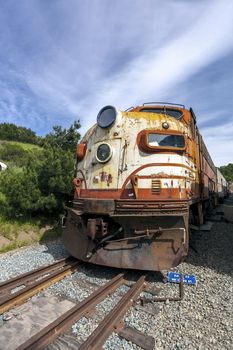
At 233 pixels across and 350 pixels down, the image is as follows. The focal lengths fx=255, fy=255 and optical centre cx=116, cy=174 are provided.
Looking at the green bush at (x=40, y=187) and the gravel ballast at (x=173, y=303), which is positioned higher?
the green bush at (x=40, y=187)

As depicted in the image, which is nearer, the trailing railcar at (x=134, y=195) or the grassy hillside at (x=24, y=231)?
the trailing railcar at (x=134, y=195)

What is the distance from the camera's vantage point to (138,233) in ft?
17.2

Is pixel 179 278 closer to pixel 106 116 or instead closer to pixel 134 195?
pixel 134 195

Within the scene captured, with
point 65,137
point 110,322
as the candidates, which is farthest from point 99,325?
point 65,137

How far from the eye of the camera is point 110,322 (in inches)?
138

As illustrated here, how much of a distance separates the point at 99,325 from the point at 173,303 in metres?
1.46

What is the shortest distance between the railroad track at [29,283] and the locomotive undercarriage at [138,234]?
599 mm

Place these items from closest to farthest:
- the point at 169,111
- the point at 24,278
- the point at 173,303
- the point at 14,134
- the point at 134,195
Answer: the point at 173,303 → the point at 24,278 → the point at 134,195 → the point at 169,111 → the point at 14,134

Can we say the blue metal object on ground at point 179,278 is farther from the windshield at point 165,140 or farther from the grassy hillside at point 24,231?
the grassy hillside at point 24,231

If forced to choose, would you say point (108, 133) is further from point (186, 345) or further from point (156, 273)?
point (186, 345)

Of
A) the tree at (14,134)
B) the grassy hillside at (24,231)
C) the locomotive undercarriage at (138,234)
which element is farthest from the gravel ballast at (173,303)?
the tree at (14,134)

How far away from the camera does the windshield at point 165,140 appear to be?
18.4 feet

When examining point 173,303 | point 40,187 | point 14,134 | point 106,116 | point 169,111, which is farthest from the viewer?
point 14,134

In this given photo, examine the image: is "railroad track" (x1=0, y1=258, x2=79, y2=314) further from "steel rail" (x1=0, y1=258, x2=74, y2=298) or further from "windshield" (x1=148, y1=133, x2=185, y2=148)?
"windshield" (x1=148, y1=133, x2=185, y2=148)
